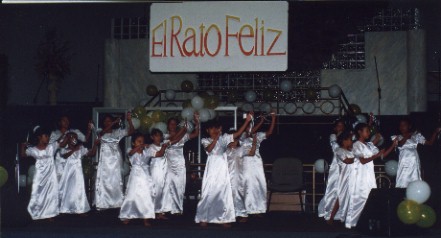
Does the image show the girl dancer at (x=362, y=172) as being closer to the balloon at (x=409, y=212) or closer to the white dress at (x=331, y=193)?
the white dress at (x=331, y=193)

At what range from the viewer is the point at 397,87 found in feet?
54.3

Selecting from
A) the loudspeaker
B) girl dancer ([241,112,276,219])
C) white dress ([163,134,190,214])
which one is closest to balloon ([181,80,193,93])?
white dress ([163,134,190,214])

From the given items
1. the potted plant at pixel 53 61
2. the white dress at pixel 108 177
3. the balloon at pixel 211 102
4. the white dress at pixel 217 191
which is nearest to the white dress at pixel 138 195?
the white dress at pixel 217 191

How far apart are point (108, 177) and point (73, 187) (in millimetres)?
813

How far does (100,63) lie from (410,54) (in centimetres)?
761

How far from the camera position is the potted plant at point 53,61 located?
1820cm

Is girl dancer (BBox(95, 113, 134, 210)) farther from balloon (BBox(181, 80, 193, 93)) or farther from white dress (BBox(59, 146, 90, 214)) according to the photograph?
balloon (BBox(181, 80, 193, 93))

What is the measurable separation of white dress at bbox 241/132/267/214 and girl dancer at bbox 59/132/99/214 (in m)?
2.33

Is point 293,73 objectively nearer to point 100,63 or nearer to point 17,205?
point 100,63

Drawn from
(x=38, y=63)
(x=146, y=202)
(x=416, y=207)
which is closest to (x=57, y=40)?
(x=38, y=63)

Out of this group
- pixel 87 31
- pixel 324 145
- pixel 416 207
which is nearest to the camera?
pixel 416 207

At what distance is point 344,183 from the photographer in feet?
32.4

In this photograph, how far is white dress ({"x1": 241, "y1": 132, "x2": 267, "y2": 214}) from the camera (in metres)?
11.0

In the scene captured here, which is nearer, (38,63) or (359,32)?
(359,32)
